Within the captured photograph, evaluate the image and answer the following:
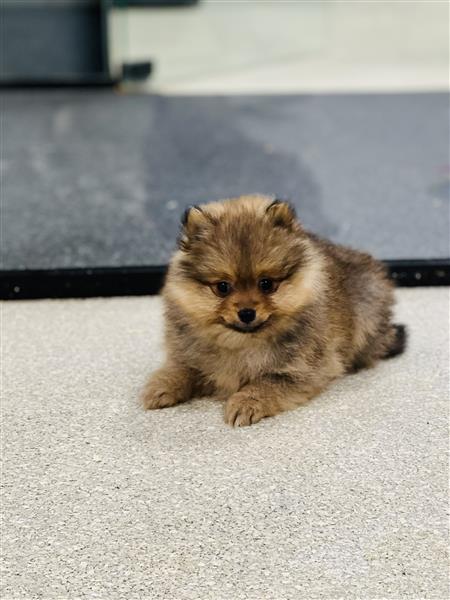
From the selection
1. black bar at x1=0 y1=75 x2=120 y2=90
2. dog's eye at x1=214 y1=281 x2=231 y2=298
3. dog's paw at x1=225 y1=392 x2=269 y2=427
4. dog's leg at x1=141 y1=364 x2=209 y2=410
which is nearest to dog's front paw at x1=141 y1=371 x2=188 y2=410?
dog's leg at x1=141 y1=364 x2=209 y2=410

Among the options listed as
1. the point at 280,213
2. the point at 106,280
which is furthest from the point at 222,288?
the point at 106,280

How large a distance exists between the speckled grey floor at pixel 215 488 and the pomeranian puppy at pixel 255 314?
0.05 m

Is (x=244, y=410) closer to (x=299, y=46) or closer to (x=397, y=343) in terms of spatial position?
(x=397, y=343)

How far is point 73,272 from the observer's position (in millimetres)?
2205

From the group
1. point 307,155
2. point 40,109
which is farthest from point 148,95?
point 307,155

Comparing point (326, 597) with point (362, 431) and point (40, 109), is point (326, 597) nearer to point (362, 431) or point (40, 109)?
point (362, 431)

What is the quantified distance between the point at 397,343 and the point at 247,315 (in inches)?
19.4

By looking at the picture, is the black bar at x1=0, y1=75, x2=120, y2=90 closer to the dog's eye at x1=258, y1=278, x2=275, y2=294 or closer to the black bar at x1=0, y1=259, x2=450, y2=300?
the black bar at x1=0, y1=259, x2=450, y2=300

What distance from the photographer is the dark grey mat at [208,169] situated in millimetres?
2432

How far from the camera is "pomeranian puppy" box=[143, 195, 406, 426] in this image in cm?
146

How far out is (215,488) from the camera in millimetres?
1323

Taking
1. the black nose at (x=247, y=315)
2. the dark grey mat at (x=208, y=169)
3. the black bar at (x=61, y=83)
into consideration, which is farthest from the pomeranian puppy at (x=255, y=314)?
the black bar at (x=61, y=83)

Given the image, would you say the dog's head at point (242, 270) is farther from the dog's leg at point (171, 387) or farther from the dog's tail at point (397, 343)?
the dog's tail at point (397, 343)

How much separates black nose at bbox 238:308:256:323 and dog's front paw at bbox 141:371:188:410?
0.75 feet
